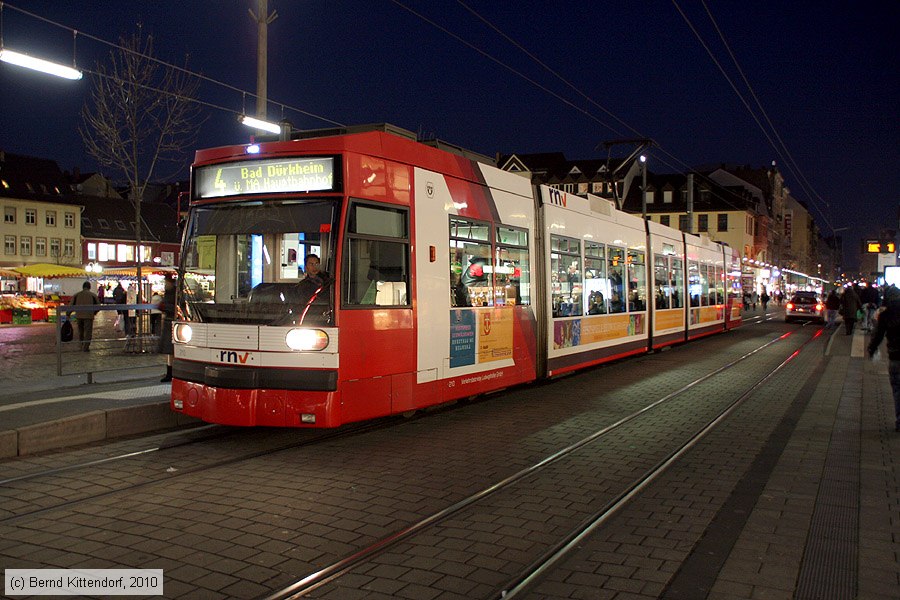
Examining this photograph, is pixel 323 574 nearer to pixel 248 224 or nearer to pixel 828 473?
pixel 248 224

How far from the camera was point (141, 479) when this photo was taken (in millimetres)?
6805

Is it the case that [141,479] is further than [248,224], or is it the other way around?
[248,224]

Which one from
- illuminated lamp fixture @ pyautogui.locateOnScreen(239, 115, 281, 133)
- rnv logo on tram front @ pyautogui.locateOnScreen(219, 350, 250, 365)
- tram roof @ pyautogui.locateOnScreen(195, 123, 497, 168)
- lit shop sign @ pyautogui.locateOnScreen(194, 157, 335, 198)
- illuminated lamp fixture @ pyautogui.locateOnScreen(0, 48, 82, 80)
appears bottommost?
rnv logo on tram front @ pyautogui.locateOnScreen(219, 350, 250, 365)

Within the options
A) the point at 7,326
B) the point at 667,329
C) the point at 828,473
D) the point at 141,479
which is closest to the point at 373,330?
the point at 141,479

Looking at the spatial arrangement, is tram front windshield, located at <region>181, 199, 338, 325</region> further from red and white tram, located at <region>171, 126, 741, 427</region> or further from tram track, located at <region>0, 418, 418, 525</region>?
tram track, located at <region>0, 418, 418, 525</region>

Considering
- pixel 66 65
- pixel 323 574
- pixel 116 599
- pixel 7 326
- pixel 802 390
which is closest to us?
pixel 116 599

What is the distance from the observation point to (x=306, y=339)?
298 inches

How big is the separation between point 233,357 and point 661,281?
14.1 meters

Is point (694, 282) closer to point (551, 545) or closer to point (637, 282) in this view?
point (637, 282)

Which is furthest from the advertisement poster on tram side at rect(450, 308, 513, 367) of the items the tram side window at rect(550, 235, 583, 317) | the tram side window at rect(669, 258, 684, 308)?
the tram side window at rect(669, 258, 684, 308)

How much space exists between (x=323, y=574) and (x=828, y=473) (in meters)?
5.07

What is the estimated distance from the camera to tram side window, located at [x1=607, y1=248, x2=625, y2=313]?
51.2ft

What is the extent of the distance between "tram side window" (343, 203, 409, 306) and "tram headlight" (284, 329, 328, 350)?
46 cm

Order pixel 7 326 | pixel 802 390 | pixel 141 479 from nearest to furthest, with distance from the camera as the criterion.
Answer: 1. pixel 141 479
2. pixel 802 390
3. pixel 7 326
